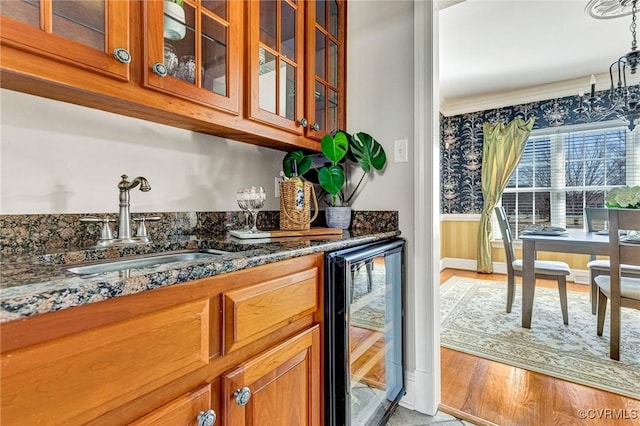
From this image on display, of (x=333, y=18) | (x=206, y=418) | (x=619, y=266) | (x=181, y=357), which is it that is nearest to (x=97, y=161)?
(x=181, y=357)

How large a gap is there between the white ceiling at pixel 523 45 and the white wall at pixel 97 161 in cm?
177

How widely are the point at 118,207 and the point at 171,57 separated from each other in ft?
1.81

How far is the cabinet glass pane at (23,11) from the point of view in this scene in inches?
26.6

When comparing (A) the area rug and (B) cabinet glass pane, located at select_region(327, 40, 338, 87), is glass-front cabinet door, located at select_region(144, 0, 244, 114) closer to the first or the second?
(B) cabinet glass pane, located at select_region(327, 40, 338, 87)

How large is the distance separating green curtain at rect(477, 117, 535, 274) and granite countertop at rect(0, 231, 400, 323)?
420 cm

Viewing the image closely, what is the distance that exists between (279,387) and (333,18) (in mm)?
1846

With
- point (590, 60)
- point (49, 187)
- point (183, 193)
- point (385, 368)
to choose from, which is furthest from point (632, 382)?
point (590, 60)

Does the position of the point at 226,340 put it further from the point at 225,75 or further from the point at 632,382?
the point at 632,382

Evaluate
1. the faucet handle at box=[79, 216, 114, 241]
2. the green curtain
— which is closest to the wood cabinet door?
the faucet handle at box=[79, 216, 114, 241]

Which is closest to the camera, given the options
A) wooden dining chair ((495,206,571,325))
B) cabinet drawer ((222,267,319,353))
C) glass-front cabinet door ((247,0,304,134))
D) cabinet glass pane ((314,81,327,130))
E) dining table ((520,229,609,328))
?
cabinet drawer ((222,267,319,353))

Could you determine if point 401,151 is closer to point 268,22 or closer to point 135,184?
point 268,22

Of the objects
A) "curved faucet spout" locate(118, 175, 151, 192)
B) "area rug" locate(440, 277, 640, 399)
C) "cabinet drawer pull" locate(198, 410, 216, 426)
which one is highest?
"curved faucet spout" locate(118, 175, 151, 192)

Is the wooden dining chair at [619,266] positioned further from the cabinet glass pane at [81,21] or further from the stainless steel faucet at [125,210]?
the cabinet glass pane at [81,21]

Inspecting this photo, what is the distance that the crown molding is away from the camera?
12.7 feet
